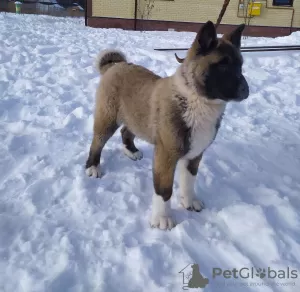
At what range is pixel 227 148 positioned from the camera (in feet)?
11.8

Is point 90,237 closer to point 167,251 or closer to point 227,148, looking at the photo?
point 167,251

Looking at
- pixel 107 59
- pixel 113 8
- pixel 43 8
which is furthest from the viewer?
pixel 43 8

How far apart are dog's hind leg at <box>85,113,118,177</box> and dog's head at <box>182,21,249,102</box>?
1057 mm

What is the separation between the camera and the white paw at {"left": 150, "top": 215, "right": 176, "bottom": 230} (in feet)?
7.92

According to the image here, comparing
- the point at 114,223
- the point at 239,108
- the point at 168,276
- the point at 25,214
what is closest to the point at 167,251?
the point at 168,276

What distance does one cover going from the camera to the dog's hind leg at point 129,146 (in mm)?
3393

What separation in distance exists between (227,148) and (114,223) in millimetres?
1707

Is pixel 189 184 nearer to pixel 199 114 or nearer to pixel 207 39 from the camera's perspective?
pixel 199 114

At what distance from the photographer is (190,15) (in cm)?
1379

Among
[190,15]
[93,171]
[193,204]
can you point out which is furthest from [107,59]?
[190,15]

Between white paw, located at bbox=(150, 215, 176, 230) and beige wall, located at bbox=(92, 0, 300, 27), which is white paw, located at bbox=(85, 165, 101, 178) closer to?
white paw, located at bbox=(150, 215, 176, 230)

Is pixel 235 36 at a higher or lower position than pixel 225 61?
higher

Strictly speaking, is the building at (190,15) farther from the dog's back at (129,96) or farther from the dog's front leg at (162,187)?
the dog's front leg at (162,187)

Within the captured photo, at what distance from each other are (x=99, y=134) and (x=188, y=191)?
103 centimetres
